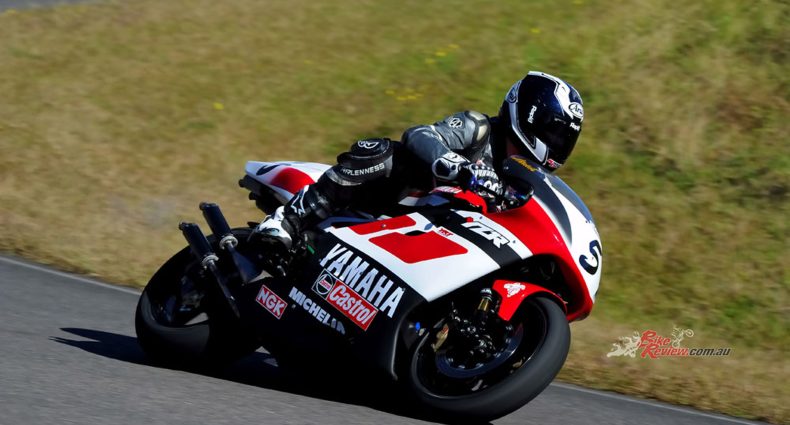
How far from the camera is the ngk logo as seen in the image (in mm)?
5129

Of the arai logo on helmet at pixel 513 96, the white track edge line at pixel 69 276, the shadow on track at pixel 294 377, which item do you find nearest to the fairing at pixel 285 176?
the shadow on track at pixel 294 377

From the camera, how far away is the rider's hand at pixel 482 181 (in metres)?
4.75

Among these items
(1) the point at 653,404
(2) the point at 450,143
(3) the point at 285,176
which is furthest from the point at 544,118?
(1) the point at 653,404

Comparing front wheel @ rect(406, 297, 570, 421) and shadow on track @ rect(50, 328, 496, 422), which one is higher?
front wheel @ rect(406, 297, 570, 421)

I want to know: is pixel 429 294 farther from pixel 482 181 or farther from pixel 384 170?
pixel 384 170

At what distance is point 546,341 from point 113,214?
20.3 ft

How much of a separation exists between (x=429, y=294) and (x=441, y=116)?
24.1 feet

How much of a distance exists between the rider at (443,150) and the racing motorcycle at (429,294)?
0.09m

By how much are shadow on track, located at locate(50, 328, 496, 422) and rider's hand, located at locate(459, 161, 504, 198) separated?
920mm

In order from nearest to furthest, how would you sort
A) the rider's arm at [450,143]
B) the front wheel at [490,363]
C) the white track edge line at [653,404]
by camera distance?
the front wheel at [490,363], the rider's arm at [450,143], the white track edge line at [653,404]

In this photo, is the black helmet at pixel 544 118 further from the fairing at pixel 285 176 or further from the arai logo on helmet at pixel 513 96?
the fairing at pixel 285 176

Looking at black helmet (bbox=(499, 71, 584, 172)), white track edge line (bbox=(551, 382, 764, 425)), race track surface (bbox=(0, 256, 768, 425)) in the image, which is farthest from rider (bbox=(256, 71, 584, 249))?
white track edge line (bbox=(551, 382, 764, 425))

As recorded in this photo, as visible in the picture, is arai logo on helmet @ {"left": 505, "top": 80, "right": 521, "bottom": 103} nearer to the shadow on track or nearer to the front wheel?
the front wheel

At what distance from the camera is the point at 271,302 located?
5168mm
